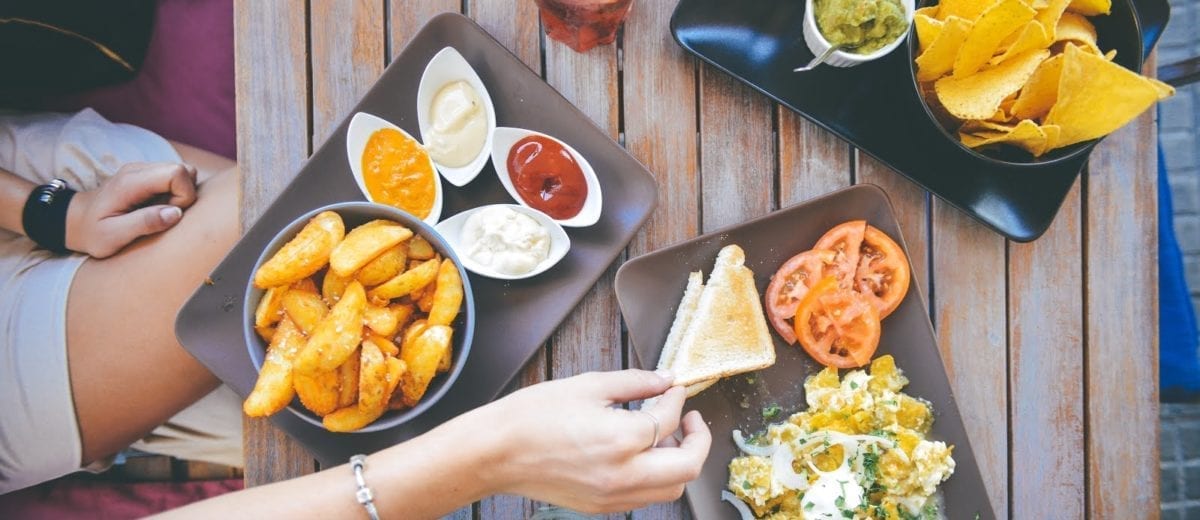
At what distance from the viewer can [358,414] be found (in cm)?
156

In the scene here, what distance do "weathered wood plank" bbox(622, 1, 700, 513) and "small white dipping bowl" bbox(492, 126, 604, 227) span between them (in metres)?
0.17

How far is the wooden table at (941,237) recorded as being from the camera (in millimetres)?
1855

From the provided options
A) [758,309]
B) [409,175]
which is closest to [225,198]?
[409,175]

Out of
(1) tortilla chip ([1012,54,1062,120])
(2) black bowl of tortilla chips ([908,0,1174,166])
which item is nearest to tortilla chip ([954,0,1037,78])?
(2) black bowl of tortilla chips ([908,0,1174,166])

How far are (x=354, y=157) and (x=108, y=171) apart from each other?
0.86 m

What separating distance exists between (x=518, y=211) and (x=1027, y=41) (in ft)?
3.77

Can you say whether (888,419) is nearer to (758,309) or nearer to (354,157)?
(758,309)

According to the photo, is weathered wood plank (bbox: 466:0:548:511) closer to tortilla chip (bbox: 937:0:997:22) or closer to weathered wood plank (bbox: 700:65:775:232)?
weathered wood plank (bbox: 700:65:775:232)

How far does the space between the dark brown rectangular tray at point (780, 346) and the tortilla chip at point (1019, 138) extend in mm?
230

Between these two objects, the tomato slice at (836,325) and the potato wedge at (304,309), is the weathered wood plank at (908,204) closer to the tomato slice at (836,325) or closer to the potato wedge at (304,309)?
the tomato slice at (836,325)

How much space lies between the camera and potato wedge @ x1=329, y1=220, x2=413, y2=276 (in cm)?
151

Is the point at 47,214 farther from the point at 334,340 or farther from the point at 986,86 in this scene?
the point at 986,86

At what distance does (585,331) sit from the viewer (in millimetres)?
1871

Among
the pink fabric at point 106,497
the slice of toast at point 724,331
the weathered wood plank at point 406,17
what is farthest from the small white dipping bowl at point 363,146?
the pink fabric at point 106,497
